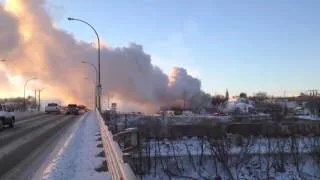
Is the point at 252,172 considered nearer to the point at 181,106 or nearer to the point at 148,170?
the point at 148,170

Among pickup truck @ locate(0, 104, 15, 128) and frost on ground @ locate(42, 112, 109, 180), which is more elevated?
pickup truck @ locate(0, 104, 15, 128)

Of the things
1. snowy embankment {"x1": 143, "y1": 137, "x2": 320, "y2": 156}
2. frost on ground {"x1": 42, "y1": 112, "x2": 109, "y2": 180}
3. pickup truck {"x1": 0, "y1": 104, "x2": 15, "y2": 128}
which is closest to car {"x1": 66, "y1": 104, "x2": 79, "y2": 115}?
snowy embankment {"x1": 143, "y1": 137, "x2": 320, "y2": 156}

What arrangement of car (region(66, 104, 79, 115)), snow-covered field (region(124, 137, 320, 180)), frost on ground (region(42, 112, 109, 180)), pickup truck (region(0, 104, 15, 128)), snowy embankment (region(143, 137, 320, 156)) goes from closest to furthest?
frost on ground (region(42, 112, 109, 180)), snow-covered field (region(124, 137, 320, 180)), pickup truck (region(0, 104, 15, 128)), snowy embankment (region(143, 137, 320, 156)), car (region(66, 104, 79, 115))

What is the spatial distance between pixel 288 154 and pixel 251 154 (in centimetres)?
249

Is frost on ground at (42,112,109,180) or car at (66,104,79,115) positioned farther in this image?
car at (66,104,79,115)

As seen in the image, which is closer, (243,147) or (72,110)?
(243,147)

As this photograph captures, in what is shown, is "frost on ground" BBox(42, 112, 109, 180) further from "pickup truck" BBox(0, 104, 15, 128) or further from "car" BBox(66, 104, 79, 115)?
"car" BBox(66, 104, 79, 115)

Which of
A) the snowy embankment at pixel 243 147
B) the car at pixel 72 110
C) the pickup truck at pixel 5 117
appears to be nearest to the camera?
the pickup truck at pixel 5 117

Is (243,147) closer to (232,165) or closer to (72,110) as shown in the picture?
(232,165)

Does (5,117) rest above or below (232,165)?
above

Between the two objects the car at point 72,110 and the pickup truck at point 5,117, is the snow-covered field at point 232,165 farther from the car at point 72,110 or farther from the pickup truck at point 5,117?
the car at point 72,110

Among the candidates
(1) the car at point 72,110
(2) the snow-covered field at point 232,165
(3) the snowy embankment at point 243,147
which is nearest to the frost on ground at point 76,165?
(2) the snow-covered field at point 232,165

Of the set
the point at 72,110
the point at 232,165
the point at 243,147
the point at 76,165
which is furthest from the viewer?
the point at 72,110

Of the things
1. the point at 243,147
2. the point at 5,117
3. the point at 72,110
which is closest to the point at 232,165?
the point at 243,147
